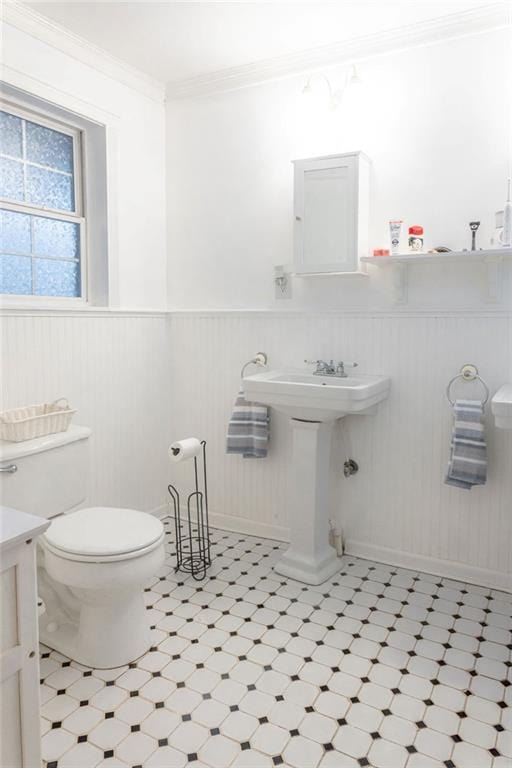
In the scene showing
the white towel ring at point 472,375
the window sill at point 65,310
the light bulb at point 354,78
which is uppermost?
the light bulb at point 354,78

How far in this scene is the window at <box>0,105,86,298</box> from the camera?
2.51 m

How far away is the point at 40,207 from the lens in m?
2.64

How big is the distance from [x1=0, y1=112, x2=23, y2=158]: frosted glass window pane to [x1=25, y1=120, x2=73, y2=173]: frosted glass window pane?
0.05 m

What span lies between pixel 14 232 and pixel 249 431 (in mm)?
1483

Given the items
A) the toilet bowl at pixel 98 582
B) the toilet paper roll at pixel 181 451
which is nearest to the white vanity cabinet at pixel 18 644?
the toilet bowl at pixel 98 582

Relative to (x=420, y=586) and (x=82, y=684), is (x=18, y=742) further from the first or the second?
(x=420, y=586)

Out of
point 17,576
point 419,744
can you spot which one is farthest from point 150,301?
point 419,744

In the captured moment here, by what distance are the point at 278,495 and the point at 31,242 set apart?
70.8 inches

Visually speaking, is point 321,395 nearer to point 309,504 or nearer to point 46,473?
point 309,504

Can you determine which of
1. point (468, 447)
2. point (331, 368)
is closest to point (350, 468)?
point (331, 368)

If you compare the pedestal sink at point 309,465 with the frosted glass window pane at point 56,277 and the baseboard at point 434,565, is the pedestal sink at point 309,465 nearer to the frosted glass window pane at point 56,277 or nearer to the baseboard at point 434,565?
the baseboard at point 434,565

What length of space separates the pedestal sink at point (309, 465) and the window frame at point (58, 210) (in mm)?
1034

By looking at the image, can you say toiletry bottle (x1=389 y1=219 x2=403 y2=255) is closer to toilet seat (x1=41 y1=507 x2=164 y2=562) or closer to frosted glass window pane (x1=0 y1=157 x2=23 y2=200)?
toilet seat (x1=41 y1=507 x2=164 y2=562)

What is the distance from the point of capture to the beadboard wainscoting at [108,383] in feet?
8.01
